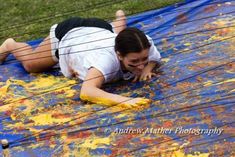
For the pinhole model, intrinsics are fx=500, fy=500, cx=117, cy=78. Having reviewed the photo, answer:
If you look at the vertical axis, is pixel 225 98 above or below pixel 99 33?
below

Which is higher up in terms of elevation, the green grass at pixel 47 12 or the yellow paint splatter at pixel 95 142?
the green grass at pixel 47 12

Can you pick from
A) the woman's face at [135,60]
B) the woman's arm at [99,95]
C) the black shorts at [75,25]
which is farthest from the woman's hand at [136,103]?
the black shorts at [75,25]

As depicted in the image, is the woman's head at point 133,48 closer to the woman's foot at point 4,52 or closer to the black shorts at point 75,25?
the black shorts at point 75,25

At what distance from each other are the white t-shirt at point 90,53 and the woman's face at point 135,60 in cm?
7

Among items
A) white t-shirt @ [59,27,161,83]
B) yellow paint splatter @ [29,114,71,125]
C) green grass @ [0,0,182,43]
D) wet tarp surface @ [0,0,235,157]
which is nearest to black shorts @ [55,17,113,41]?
white t-shirt @ [59,27,161,83]

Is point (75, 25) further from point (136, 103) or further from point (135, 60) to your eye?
point (136, 103)

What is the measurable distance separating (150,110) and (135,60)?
0.83 feet

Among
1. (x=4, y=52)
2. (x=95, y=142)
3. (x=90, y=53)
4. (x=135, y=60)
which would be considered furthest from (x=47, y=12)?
(x=95, y=142)

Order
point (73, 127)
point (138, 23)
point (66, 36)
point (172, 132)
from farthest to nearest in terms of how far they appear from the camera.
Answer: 1. point (138, 23)
2. point (66, 36)
3. point (73, 127)
4. point (172, 132)

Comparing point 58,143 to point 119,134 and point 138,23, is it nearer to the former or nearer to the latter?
point 119,134

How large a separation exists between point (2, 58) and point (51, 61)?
1.14ft

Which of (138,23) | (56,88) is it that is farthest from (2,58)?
(138,23)

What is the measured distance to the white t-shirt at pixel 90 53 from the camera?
216 cm

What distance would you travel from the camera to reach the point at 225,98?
1915 millimetres
